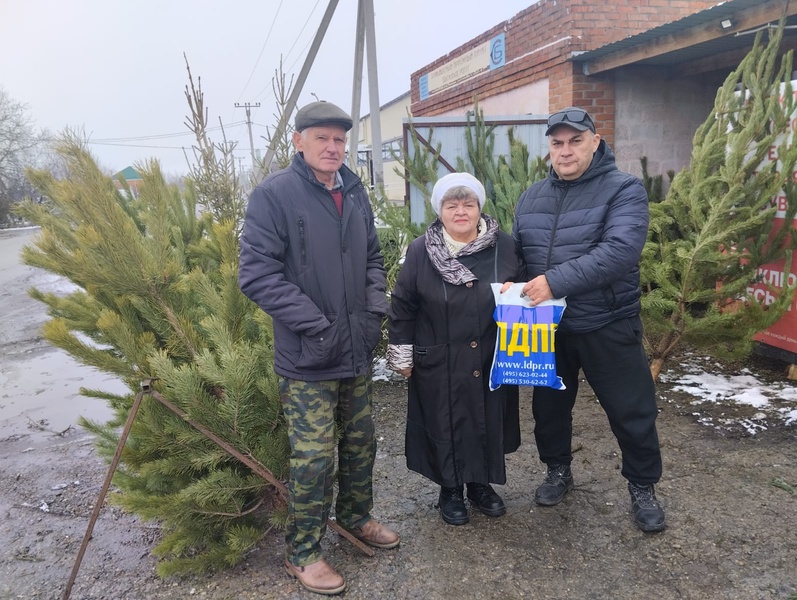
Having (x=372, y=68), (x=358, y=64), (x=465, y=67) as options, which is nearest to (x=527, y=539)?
(x=465, y=67)

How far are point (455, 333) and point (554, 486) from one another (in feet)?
3.46

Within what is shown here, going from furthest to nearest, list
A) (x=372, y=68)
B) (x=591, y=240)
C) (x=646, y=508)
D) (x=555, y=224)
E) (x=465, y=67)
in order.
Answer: (x=372, y=68) < (x=465, y=67) < (x=646, y=508) < (x=555, y=224) < (x=591, y=240)

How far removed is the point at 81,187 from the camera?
7.08ft

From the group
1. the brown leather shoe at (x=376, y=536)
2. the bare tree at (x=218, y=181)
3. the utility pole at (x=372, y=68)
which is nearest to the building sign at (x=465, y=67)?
the utility pole at (x=372, y=68)

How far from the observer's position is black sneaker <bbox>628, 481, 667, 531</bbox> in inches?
103

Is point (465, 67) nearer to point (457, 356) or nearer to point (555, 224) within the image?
point (555, 224)

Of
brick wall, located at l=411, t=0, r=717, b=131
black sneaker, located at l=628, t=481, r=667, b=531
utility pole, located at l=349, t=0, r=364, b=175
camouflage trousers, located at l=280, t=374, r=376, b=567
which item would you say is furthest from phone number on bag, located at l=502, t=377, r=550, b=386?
utility pole, located at l=349, t=0, r=364, b=175

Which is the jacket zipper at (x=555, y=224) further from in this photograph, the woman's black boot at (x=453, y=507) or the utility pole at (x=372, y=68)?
the utility pole at (x=372, y=68)

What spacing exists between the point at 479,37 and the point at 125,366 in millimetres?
8340

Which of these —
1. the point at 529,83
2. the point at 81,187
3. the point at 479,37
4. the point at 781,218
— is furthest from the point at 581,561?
the point at 479,37

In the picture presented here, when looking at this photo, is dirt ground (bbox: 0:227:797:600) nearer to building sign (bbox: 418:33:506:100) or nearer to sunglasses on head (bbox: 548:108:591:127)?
sunglasses on head (bbox: 548:108:591:127)

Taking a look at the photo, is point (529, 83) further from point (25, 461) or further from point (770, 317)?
point (25, 461)

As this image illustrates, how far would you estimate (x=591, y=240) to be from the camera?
246 centimetres

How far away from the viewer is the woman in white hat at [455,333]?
2.53 metres
